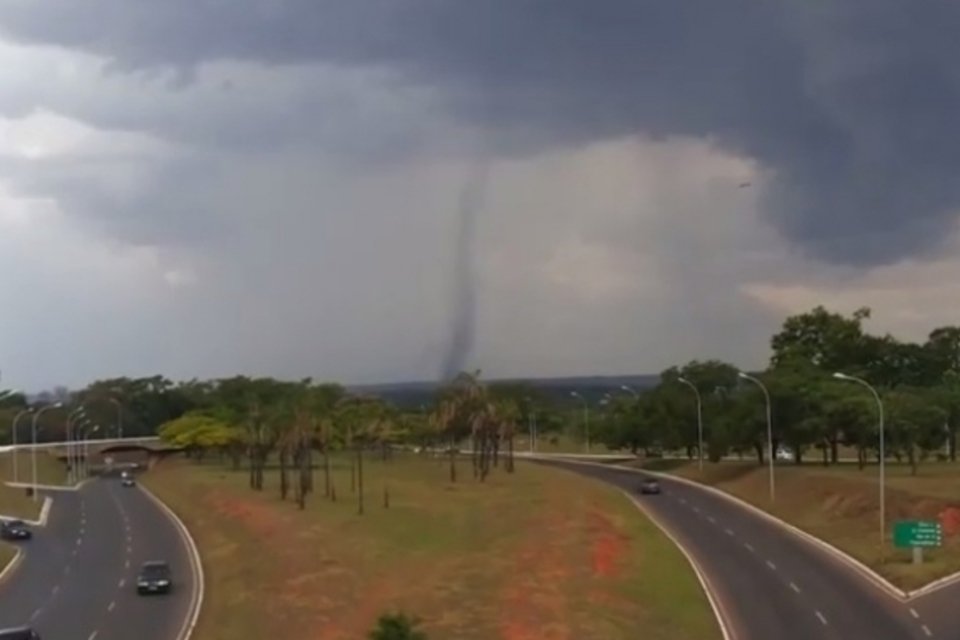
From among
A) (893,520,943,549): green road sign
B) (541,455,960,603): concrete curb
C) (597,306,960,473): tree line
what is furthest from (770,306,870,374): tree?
(893,520,943,549): green road sign

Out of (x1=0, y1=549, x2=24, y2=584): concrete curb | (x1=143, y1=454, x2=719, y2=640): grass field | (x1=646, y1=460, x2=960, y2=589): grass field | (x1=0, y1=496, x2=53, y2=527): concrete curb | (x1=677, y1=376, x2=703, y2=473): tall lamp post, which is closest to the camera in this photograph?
(x1=143, y1=454, x2=719, y2=640): grass field

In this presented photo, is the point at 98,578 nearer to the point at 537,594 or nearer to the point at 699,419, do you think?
the point at 537,594

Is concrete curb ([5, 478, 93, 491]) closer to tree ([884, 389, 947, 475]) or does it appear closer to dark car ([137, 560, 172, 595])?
dark car ([137, 560, 172, 595])

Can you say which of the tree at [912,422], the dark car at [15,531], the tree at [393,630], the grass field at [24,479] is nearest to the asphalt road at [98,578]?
the dark car at [15,531]

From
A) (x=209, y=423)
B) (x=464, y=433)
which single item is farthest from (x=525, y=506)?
(x=209, y=423)

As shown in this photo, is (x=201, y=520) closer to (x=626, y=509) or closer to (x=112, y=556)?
Answer: (x=112, y=556)

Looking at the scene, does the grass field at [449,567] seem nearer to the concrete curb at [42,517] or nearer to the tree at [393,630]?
the concrete curb at [42,517]
